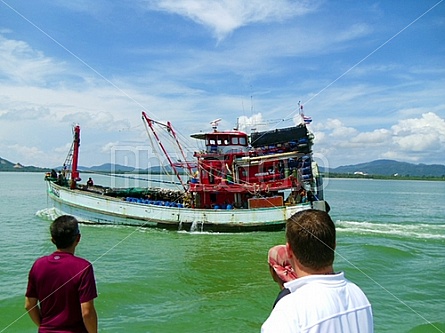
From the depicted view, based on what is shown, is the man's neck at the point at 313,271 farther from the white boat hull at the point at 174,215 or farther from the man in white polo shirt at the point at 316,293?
the white boat hull at the point at 174,215

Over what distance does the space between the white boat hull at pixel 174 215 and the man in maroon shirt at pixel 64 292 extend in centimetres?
1713

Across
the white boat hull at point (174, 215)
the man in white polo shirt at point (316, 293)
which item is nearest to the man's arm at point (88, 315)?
the man in white polo shirt at point (316, 293)

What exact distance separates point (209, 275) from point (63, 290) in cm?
1011

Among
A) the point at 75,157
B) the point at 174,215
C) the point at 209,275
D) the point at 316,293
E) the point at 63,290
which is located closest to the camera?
the point at 316,293

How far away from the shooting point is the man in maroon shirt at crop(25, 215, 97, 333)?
3.53 metres

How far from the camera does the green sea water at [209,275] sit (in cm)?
908

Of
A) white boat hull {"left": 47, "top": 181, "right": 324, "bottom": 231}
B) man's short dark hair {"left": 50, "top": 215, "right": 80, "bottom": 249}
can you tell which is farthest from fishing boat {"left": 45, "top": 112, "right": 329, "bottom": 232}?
man's short dark hair {"left": 50, "top": 215, "right": 80, "bottom": 249}

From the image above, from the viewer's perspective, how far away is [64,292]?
11.6 feet

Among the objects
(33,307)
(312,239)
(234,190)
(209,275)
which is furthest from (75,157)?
(312,239)

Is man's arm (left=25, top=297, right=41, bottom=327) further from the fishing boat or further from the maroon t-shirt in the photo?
the fishing boat

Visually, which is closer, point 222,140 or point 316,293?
point 316,293

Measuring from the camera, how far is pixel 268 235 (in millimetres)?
21031

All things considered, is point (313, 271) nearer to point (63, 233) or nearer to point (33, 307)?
point (63, 233)

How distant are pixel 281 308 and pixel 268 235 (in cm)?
1941
